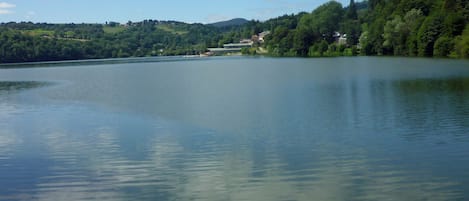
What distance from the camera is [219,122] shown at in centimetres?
2077

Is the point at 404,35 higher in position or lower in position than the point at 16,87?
higher

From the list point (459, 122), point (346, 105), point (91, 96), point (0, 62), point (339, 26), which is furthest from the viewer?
point (339, 26)

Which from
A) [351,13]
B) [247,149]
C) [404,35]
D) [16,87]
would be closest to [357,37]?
[404,35]

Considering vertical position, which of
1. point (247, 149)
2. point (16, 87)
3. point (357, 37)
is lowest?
point (16, 87)

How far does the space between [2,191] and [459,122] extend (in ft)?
46.3

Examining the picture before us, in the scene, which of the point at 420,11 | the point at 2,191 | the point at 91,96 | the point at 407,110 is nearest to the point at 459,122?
the point at 407,110

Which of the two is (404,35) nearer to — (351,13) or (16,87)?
(16,87)

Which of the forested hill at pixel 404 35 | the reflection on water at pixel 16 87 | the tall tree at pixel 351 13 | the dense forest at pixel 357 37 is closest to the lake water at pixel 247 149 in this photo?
the reflection on water at pixel 16 87

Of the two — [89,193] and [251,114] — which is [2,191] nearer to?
[89,193]

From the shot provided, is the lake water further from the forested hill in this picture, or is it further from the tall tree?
the tall tree

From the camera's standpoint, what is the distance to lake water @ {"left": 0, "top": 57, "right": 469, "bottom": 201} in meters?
11.5

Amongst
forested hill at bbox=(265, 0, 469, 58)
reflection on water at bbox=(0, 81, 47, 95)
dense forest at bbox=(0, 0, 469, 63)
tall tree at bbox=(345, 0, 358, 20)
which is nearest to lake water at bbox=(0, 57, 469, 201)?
reflection on water at bbox=(0, 81, 47, 95)

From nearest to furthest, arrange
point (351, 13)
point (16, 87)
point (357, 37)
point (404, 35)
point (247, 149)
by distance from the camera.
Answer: point (247, 149) → point (16, 87) → point (404, 35) → point (357, 37) → point (351, 13)

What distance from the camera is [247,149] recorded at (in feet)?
50.9
